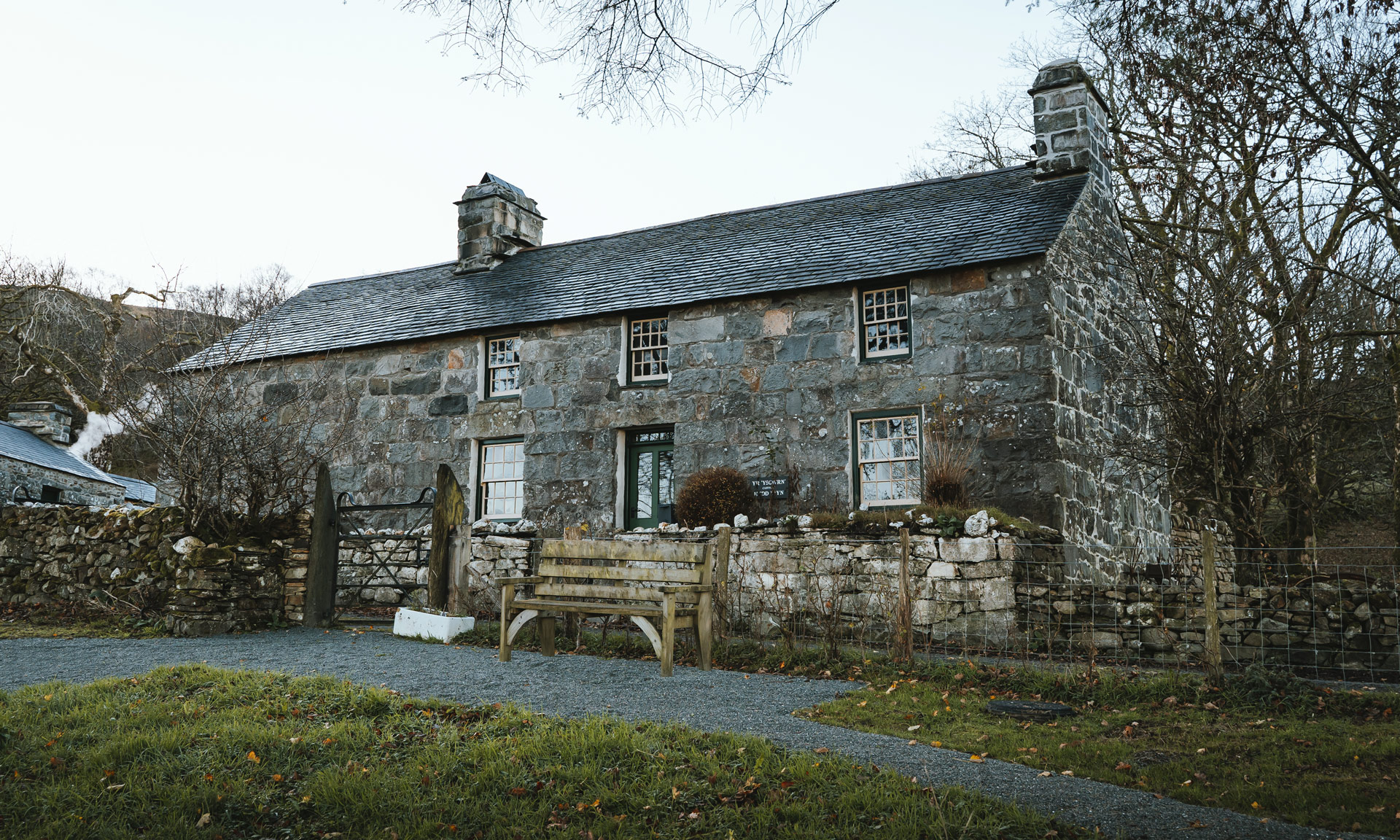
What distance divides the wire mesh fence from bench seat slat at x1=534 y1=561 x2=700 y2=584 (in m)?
1.22

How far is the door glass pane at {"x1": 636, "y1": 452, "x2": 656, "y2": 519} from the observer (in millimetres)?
16656

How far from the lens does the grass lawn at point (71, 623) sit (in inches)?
423

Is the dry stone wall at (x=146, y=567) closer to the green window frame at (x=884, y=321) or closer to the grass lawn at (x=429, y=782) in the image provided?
the grass lawn at (x=429, y=782)

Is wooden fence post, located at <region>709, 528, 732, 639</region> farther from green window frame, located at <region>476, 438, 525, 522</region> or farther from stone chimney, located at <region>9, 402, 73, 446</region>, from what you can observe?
stone chimney, located at <region>9, 402, 73, 446</region>

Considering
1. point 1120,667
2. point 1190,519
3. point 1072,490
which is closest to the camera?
point 1120,667

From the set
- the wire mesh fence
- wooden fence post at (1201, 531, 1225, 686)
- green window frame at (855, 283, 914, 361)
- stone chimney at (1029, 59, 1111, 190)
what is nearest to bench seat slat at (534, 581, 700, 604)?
the wire mesh fence

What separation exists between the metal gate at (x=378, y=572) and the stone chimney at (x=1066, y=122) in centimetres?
1147

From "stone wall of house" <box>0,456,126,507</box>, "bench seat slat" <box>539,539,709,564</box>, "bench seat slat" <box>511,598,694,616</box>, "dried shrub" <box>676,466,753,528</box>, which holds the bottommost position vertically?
"bench seat slat" <box>511,598,694,616</box>

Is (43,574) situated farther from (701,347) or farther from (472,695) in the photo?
(701,347)

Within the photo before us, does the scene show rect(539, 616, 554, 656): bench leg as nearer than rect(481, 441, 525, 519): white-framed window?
Yes

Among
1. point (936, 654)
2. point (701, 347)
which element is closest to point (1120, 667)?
point (936, 654)

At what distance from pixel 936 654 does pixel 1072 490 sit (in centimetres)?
501

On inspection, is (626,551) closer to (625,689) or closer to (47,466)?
(625,689)

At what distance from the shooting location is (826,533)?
12023 mm
